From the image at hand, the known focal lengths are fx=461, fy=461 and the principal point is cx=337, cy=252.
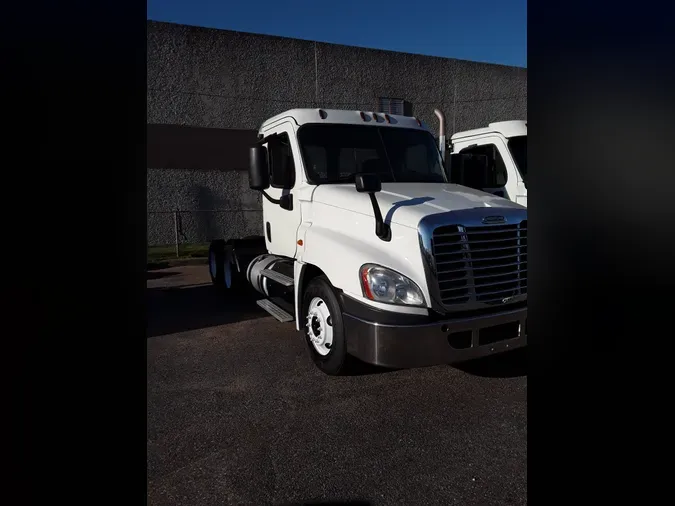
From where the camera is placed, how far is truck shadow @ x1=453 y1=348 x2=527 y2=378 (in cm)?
397

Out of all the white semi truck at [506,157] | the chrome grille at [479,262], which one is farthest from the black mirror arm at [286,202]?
the white semi truck at [506,157]

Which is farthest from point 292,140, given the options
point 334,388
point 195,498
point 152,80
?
point 152,80

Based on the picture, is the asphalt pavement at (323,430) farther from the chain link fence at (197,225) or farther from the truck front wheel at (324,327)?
the chain link fence at (197,225)

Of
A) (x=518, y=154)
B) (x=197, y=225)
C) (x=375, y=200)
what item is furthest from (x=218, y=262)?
(x=197, y=225)

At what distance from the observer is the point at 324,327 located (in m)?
3.90

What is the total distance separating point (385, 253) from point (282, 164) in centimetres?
203

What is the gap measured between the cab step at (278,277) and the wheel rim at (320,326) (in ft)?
2.39

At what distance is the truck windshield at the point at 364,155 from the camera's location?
4.87m

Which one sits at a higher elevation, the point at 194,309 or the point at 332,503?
the point at 194,309

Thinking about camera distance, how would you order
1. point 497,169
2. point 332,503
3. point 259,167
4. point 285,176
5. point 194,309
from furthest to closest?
point 497,169, point 194,309, point 285,176, point 259,167, point 332,503

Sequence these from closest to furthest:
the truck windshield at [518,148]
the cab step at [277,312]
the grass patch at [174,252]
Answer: the cab step at [277,312] < the truck windshield at [518,148] < the grass patch at [174,252]

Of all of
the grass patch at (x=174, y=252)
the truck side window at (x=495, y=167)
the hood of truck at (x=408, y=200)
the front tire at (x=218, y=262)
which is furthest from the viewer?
the grass patch at (x=174, y=252)

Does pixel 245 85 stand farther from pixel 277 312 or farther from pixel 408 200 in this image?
pixel 408 200
